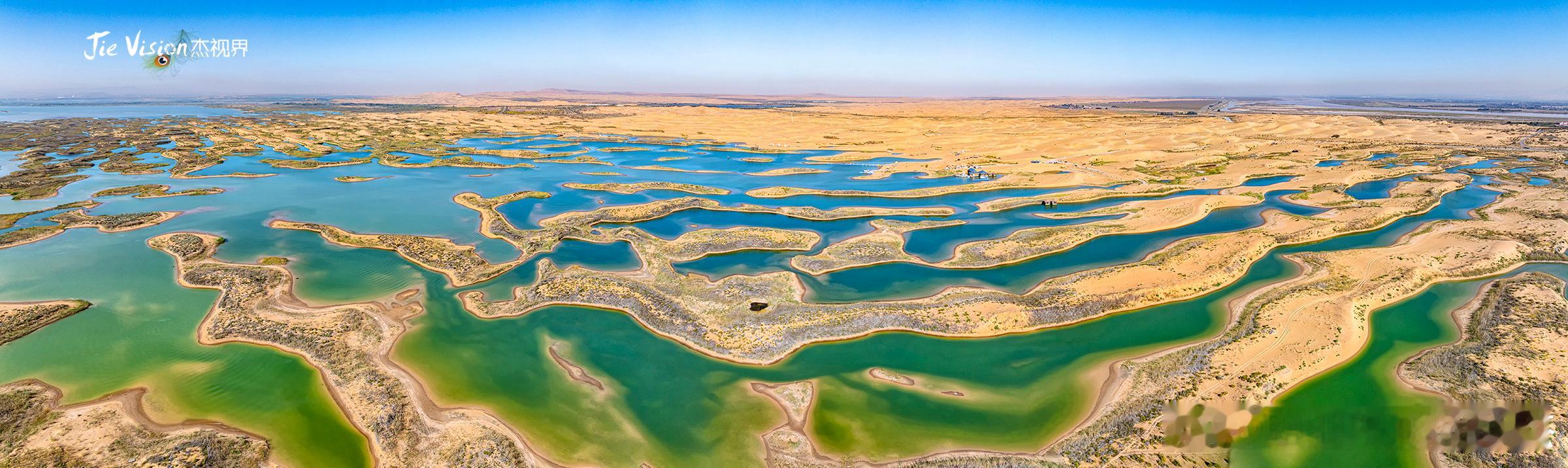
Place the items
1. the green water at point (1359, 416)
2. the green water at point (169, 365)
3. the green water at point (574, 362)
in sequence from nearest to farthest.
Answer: the green water at point (1359, 416) → the green water at point (574, 362) → the green water at point (169, 365)

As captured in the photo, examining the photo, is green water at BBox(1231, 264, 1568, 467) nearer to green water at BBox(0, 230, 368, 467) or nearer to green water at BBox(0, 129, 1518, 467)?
green water at BBox(0, 129, 1518, 467)

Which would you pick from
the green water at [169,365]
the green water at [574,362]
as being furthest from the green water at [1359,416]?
the green water at [169,365]

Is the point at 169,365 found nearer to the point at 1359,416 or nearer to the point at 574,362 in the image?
the point at 574,362

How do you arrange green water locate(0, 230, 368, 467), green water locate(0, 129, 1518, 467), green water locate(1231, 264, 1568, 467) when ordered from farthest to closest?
green water locate(0, 230, 368, 467) < green water locate(0, 129, 1518, 467) < green water locate(1231, 264, 1568, 467)

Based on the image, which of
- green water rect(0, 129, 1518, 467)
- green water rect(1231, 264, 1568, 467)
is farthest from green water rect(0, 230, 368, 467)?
green water rect(1231, 264, 1568, 467)

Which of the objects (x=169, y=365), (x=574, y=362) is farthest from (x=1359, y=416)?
(x=169, y=365)

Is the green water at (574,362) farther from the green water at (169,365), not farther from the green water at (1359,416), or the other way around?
the green water at (1359,416)
